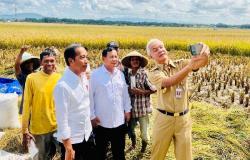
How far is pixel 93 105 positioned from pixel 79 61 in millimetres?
856

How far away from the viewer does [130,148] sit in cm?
470

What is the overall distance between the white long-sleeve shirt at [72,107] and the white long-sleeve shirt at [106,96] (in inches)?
19.2

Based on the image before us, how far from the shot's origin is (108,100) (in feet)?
11.8

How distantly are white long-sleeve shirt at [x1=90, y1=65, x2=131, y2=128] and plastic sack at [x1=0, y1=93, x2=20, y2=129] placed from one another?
1.69 metres

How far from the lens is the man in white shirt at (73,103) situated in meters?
2.85

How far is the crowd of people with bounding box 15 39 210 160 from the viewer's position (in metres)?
2.90

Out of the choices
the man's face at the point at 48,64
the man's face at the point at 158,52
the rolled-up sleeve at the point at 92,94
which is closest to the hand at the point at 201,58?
the man's face at the point at 158,52

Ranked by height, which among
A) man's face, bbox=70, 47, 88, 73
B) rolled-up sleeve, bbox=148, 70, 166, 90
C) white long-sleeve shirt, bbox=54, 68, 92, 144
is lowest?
white long-sleeve shirt, bbox=54, 68, 92, 144

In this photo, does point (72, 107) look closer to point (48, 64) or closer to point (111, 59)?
point (48, 64)

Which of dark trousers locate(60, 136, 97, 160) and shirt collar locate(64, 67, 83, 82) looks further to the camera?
dark trousers locate(60, 136, 97, 160)

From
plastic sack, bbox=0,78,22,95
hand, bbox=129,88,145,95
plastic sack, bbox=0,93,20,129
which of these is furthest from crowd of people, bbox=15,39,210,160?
plastic sack, bbox=0,78,22,95

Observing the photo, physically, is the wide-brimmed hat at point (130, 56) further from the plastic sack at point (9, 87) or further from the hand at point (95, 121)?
the plastic sack at point (9, 87)

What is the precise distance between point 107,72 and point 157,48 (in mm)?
715

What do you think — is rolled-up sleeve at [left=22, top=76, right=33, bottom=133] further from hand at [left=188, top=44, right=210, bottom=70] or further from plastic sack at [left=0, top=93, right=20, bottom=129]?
plastic sack at [left=0, top=93, right=20, bottom=129]
